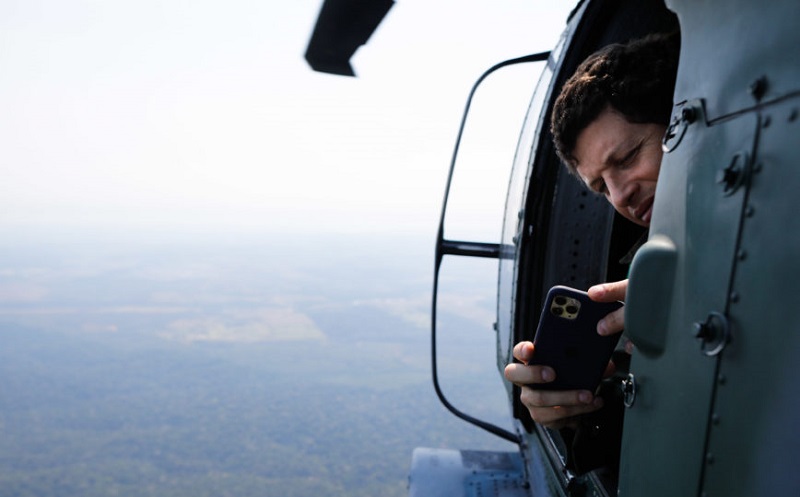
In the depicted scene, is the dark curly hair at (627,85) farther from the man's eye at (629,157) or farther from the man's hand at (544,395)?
the man's hand at (544,395)

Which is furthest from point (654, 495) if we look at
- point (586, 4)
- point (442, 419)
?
point (442, 419)

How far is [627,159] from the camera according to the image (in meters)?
1.81

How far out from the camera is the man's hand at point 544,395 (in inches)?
72.6

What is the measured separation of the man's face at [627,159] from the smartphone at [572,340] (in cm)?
37

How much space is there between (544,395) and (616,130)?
0.92 metres

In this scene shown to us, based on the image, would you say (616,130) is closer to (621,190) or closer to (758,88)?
(621,190)

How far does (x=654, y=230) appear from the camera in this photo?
1288mm

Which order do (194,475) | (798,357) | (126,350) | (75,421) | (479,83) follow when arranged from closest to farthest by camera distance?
(798,357)
(479,83)
(194,475)
(75,421)
(126,350)

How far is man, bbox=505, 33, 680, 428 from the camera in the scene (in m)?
1.78

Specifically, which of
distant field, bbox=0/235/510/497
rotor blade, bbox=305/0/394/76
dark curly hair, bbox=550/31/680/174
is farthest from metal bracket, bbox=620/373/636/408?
distant field, bbox=0/235/510/497

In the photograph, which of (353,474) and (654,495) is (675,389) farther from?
(353,474)

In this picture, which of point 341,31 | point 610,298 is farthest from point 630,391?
point 341,31

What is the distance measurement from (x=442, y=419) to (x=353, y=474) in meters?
29.1

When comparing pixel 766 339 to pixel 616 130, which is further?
pixel 616 130
